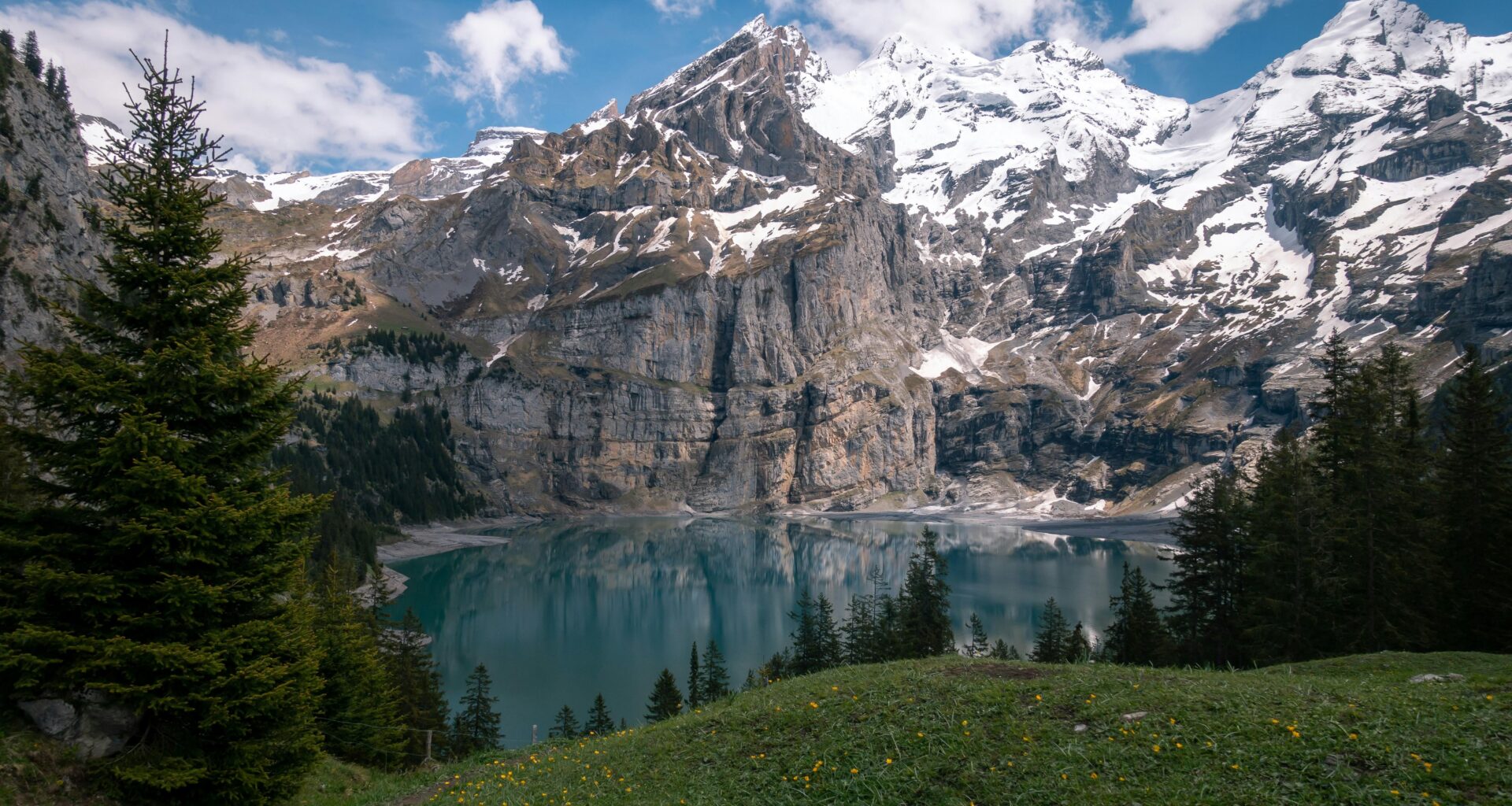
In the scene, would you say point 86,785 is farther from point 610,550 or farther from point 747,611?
point 610,550

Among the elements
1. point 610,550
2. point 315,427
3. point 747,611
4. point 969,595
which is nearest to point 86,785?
point 747,611

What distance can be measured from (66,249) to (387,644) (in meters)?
56.1

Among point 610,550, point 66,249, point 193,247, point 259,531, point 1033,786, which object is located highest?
point 66,249

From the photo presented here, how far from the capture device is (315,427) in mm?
171125

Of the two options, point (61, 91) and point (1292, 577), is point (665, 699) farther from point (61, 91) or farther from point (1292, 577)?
point (61, 91)

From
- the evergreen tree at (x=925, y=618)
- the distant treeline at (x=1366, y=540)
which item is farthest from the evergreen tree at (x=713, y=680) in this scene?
the distant treeline at (x=1366, y=540)

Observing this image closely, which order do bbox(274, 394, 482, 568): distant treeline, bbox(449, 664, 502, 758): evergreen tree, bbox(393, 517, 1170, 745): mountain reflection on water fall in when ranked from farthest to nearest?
bbox(274, 394, 482, 568): distant treeline → bbox(393, 517, 1170, 745): mountain reflection on water → bbox(449, 664, 502, 758): evergreen tree

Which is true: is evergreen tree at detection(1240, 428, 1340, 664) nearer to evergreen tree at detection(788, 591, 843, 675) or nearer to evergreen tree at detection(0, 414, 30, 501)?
evergreen tree at detection(788, 591, 843, 675)

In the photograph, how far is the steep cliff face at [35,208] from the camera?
58156 mm

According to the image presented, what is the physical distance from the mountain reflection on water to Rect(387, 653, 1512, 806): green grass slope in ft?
133

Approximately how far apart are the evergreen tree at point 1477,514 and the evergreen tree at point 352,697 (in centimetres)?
3599

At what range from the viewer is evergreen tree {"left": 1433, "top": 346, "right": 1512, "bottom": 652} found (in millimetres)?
25891

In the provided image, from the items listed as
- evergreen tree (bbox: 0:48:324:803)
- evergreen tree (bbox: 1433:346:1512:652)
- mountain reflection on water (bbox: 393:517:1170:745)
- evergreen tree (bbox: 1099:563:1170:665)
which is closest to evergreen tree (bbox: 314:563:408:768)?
evergreen tree (bbox: 0:48:324:803)

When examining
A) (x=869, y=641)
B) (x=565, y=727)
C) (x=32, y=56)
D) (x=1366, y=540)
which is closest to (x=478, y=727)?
(x=565, y=727)
